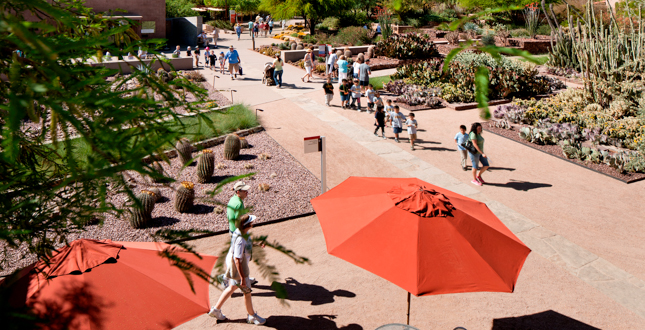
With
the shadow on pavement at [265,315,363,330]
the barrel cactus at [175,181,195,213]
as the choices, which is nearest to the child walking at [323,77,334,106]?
the barrel cactus at [175,181,195,213]

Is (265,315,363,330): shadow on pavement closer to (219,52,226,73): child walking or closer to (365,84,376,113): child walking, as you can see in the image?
(365,84,376,113): child walking

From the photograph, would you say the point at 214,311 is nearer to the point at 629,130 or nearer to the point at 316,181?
the point at 316,181

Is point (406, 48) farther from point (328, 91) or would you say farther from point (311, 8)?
point (311, 8)

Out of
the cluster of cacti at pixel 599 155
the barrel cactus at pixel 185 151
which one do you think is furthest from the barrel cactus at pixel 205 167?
the cluster of cacti at pixel 599 155

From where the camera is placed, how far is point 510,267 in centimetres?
514

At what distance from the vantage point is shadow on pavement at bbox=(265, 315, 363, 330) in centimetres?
619

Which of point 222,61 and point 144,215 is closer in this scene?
point 144,215

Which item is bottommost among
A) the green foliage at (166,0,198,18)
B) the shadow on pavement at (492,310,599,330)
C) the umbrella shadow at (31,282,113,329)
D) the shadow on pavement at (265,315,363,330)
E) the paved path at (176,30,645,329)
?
the shadow on pavement at (492,310,599,330)

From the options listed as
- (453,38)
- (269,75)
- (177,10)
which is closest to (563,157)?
(269,75)

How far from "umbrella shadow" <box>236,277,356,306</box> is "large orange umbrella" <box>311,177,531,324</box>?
1.48 meters

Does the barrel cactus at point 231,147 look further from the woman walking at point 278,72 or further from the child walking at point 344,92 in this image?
the woman walking at point 278,72

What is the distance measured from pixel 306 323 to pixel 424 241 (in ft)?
7.34

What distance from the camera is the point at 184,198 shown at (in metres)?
9.26

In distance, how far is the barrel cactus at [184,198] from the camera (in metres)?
9.23
